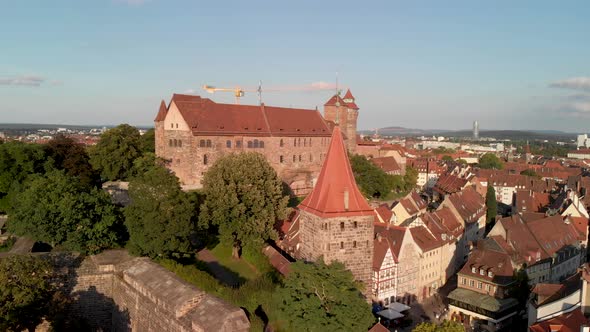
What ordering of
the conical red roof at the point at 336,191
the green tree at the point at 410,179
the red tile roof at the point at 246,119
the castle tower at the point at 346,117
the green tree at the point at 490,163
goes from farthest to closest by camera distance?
the green tree at the point at 490,163
the green tree at the point at 410,179
the castle tower at the point at 346,117
the red tile roof at the point at 246,119
the conical red roof at the point at 336,191

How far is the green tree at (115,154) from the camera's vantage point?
163 feet

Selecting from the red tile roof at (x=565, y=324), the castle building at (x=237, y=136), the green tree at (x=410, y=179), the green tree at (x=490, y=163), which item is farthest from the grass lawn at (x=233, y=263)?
the green tree at (x=490, y=163)

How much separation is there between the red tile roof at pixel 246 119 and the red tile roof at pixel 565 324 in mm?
35582

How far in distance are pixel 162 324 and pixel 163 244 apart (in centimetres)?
760

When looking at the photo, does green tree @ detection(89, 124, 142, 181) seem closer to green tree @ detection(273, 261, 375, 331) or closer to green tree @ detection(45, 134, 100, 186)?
green tree @ detection(45, 134, 100, 186)

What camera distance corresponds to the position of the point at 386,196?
223 ft

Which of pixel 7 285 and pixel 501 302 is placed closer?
pixel 7 285

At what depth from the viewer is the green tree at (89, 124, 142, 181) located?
4972 cm

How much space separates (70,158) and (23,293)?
2982cm

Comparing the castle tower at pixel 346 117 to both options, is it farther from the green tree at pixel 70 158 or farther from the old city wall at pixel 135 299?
the old city wall at pixel 135 299

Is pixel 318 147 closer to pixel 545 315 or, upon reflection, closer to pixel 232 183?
pixel 232 183

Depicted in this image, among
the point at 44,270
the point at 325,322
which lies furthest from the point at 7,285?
the point at 325,322

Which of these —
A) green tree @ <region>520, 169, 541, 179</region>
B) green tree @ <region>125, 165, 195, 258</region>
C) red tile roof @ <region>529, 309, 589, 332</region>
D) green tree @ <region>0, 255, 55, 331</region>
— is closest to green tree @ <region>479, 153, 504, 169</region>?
green tree @ <region>520, 169, 541, 179</region>

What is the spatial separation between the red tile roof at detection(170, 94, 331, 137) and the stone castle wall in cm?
2916
